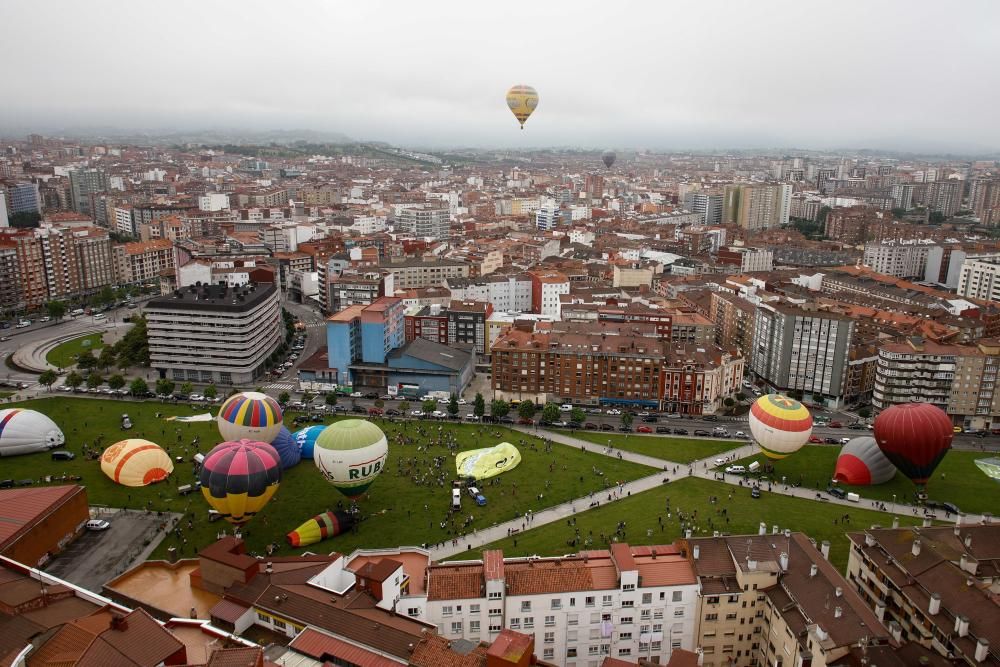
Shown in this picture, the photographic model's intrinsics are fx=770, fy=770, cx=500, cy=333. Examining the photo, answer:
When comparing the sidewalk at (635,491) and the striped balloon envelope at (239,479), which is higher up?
the striped balloon envelope at (239,479)

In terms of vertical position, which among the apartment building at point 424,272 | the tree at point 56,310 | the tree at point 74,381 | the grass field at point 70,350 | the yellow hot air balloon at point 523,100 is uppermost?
the yellow hot air balloon at point 523,100

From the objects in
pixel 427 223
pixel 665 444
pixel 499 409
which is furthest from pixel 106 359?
pixel 427 223

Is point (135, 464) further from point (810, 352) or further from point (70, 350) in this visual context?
point (810, 352)

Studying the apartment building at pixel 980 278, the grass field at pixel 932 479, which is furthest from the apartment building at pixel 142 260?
the apartment building at pixel 980 278

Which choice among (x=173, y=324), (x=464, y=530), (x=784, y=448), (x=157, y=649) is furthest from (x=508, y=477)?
(x=173, y=324)

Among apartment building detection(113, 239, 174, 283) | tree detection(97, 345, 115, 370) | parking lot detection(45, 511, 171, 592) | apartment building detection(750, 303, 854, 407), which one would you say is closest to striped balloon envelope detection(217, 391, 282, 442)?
parking lot detection(45, 511, 171, 592)

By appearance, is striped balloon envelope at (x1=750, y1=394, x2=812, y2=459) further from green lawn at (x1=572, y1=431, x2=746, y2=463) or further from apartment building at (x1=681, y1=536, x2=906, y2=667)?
apartment building at (x1=681, y1=536, x2=906, y2=667)

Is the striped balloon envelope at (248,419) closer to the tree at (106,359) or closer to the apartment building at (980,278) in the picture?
the tree at (106,359)
